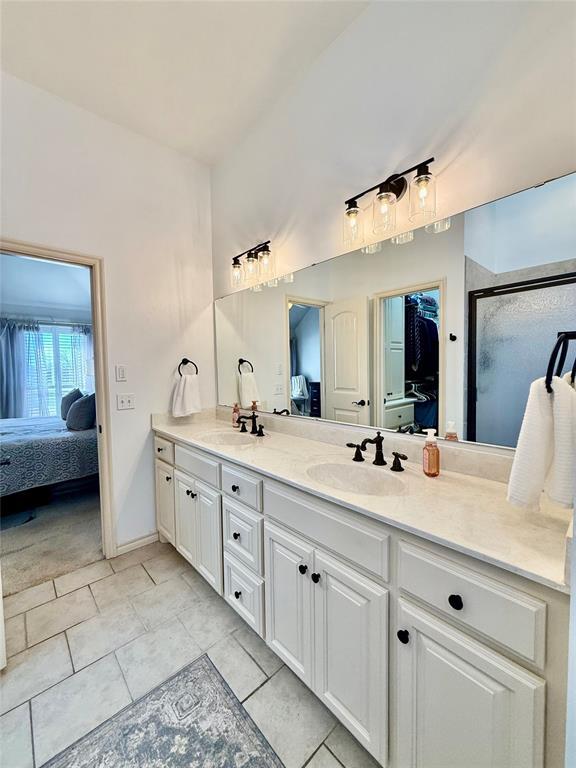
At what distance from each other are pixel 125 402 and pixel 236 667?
169cm

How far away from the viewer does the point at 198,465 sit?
1805mm

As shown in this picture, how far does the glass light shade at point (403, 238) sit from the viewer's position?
55.2 inches

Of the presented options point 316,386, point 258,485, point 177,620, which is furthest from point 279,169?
point 177,620

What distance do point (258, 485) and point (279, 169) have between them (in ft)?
6.37

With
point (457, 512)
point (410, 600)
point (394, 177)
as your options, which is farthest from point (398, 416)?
point (394, 177)

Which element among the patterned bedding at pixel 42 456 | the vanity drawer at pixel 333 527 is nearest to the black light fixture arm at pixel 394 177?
the vanity drawer at pixel 333 527

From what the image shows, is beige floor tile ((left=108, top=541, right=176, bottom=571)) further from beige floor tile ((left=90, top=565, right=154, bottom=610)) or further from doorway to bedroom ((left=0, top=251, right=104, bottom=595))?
doorway to bedroom ((left=0, top=251, right=104, bottom=595))

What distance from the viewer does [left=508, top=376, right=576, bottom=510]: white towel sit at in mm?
771

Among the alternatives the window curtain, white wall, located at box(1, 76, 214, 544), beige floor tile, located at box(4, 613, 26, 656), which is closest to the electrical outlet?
white wall, located at box(1, 76, 214, 544)

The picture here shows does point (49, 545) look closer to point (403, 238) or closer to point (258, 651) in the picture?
point (258, 651)

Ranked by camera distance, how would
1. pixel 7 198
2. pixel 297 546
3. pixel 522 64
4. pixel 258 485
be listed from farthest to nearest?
→ pixel 7 198 → pixel 258 485 → pixel 297 546 → pixel 522 64

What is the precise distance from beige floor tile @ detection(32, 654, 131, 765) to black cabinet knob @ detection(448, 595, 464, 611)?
134cm

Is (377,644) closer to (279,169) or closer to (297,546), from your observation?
(297,546)

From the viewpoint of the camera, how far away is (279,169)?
2021 millimetres
